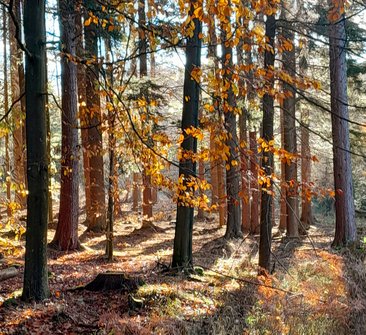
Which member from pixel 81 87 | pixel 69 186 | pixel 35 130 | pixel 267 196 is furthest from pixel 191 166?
pixel 81 87

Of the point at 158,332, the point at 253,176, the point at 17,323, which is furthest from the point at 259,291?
the point at 17,323

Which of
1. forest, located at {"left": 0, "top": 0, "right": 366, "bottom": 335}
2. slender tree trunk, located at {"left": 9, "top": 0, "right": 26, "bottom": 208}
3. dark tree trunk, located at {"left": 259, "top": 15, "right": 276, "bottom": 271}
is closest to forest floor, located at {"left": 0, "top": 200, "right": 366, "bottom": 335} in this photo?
forest, located at {"left": 0, "top": 0, "right": 366, "bottom": 335}

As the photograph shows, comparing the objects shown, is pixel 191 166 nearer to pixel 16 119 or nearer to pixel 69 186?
pixel 16 119

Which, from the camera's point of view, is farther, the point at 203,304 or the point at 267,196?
the point at 267,196

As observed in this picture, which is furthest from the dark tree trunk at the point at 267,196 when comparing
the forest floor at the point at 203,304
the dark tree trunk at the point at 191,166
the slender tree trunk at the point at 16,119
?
the slender tree trunk at the point at 16,119

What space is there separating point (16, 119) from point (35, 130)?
4.19 feet

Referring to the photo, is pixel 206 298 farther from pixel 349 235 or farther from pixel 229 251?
pixel 349 235

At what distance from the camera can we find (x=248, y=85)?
358cm

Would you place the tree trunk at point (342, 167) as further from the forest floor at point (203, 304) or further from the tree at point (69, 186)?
the tree at point (69, 186)

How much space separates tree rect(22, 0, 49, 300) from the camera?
4832 millimetres

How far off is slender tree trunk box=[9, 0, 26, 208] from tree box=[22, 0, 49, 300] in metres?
0.22

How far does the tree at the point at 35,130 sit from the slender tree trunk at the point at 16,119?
0.22 metres

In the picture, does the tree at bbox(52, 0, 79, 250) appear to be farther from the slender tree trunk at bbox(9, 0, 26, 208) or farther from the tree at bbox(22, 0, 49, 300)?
the tree at bbox(22, 0, 49, 300)

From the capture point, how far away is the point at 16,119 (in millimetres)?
5949
